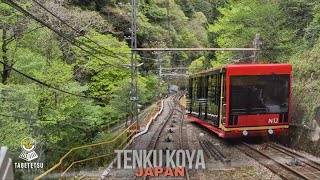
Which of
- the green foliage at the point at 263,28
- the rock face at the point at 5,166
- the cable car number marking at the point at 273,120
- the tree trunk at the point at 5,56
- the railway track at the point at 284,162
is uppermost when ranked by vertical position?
the green foliage at the point at 263,28

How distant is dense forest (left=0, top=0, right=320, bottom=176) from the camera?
1452cm

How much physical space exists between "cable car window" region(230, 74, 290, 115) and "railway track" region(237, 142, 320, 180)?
1.46 metres

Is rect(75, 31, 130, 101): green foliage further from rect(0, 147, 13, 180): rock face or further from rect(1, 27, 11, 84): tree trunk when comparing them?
rect(0, 147, 13, 180): rock face

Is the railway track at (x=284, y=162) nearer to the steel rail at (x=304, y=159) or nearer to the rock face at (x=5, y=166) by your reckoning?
the steel rail at (x=304, y=159)


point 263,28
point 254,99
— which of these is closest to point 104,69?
point 263,28

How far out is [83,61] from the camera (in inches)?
1069

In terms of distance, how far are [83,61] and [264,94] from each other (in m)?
17.0

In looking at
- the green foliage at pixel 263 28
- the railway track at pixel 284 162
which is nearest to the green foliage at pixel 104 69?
the green foliage at pixel 263 28

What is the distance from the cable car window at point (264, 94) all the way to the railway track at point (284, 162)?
146 centimetres

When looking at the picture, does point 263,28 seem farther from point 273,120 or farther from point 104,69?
point 273,120

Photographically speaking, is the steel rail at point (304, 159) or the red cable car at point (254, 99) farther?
the red cable car at point (254, 99)

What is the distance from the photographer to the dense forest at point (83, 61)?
1452cm

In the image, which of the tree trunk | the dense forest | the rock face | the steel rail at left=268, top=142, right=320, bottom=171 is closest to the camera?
the rock face

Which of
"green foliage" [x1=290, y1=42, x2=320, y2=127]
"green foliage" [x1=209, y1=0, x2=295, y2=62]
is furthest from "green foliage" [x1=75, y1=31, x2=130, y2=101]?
"green foliage" [x1=290, y1=42, x2=320, y2=127]
